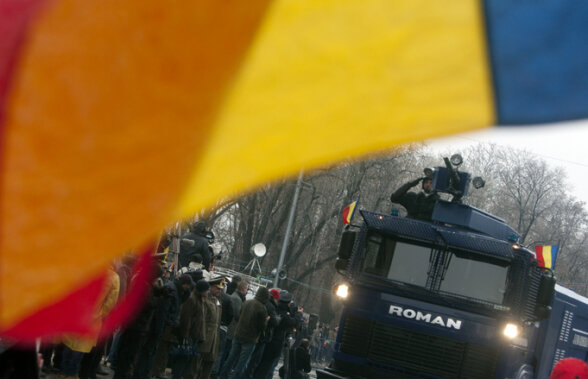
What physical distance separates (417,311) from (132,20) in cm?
1071

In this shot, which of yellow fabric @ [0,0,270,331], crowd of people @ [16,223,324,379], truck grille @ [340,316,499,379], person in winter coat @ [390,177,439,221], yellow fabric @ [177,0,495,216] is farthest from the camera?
person in winter coat @ [390,177,439,221]

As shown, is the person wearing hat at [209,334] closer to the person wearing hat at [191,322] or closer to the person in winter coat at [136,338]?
the person wearing hat at [191,322]

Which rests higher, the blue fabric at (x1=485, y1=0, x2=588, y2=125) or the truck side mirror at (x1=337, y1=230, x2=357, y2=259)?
the truck side mirror at (x1=337, y1=230, x2=357, y2=259)

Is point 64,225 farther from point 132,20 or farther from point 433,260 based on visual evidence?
point 433,260

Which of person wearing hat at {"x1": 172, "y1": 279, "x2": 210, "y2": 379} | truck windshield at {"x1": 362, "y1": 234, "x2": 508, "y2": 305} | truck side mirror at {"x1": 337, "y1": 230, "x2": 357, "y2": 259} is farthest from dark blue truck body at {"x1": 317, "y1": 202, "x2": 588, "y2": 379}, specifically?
person wearing hat at {"x1": 172, "y1": 279, "x2": 210, "y2": 379}

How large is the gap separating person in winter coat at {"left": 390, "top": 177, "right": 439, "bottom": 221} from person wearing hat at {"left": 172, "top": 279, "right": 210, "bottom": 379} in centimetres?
341

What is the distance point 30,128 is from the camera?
1.35 meters

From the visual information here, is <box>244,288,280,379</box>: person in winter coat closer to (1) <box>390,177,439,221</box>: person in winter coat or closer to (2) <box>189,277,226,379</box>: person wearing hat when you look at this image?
(2) <box>189,277,226,379</box>: person wearing hat

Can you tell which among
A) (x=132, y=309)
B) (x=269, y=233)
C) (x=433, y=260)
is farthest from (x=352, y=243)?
(x=269, y=233)

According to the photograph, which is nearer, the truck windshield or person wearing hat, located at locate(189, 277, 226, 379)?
the truck windshield

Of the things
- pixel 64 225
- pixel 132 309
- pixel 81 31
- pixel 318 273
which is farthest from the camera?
pixel 318 273

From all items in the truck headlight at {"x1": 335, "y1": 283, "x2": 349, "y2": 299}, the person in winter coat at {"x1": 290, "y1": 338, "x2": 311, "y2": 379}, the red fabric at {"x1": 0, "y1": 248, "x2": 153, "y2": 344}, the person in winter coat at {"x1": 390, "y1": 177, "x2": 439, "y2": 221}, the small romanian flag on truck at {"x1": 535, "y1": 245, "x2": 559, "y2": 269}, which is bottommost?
the person in winter coat at {"x1": 290, "y1": 338, "x2": 311, "y2": 379}

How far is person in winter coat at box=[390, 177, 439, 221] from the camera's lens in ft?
40.5

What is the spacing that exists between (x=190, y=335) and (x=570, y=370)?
7.33 m
